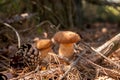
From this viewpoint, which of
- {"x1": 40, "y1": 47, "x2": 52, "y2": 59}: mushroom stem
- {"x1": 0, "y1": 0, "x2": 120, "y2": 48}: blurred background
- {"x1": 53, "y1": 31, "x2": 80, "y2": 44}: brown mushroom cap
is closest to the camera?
{"x1": 53, "y1": 31, "x2": 80, "y2": 44}: brown mushroom cap

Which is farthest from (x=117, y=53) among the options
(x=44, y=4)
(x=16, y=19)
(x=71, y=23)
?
(x=71, y=23)

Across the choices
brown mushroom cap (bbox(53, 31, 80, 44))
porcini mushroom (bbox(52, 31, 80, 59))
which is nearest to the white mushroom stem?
porcini mushroom (bbox(52, 31, 80, 59))

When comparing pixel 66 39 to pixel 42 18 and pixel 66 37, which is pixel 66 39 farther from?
pixel 42 18

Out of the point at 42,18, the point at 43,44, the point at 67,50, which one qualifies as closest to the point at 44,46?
the point at 43,44

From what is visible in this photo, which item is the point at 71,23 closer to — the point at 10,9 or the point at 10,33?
the point at 10,9

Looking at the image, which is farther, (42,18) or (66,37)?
(42,18)

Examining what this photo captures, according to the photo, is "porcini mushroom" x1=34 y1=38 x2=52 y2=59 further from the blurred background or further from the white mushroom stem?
the blurred background

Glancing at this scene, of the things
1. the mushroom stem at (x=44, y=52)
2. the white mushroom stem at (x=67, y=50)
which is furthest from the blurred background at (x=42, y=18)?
the white mushroom stem at (x=67, y=50)

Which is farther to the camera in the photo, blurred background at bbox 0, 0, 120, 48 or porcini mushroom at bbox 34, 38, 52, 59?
blurred background at bbox 0, 0, 120, 48

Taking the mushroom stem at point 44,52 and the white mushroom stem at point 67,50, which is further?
the mushroom stem at point 44,52

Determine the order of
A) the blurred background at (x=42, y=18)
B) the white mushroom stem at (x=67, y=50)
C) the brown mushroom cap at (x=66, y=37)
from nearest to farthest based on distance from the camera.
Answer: the brown mushroom cap at (x=66, y=37), the white mushroom stem at (x=67, y=50), the blurred background at (x=42, y=18)

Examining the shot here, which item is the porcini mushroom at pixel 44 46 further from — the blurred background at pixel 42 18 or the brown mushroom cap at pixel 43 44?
the blurred background at pixel 42 18
